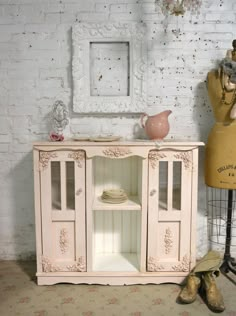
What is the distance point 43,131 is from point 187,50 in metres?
1.18

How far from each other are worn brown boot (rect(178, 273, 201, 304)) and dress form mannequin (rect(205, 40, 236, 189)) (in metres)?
0.58

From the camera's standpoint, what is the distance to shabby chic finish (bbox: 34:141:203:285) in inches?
85.9

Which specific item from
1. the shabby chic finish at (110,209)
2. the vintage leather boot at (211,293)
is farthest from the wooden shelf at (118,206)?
the vintage leather boot at (211,293)

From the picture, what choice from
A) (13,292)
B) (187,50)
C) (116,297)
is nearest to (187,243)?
(116,297)

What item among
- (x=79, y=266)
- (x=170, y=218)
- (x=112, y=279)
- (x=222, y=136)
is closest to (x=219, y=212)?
(x=170, y=218)

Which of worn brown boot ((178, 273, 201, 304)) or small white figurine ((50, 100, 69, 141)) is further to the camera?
small white figurine ((50, 100, 69, 141))

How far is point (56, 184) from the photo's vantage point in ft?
7.68

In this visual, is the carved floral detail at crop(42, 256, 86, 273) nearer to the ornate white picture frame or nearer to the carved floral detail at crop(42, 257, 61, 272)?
the carved floral detail at crop(42, 257, 61, 272)

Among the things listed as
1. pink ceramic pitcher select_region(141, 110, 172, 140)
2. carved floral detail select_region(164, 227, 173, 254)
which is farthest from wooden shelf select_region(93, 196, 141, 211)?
pink ceramic pitcher select_region(141, 110, 172, 140)

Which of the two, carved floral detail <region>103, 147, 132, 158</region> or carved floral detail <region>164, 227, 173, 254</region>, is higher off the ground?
carved floral detail <region>103, 147, 132, 158</region>

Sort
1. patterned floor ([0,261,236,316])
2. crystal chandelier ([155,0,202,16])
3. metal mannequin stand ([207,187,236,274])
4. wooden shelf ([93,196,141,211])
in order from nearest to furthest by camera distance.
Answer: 1. patterned floor ([0,261,236,316])
2. crystal chandelier ([155,0,202,16])
3. wooden shelf ([93,196,141,211])
4. metal mannequin stand ([207,187,236,274])

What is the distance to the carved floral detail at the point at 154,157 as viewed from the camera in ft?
7.21

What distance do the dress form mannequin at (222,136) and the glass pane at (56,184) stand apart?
3.21ft

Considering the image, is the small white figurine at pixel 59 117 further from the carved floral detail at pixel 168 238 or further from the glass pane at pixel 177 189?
the carved floral detail at pixel 168 238
